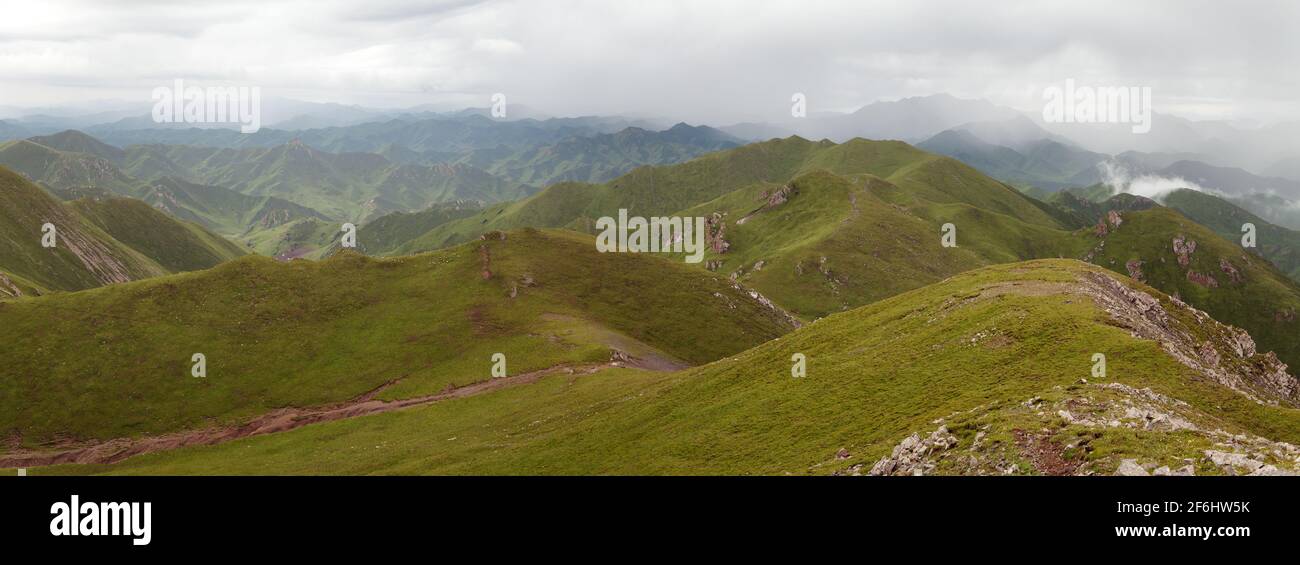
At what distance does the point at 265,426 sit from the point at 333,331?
30.9 meters

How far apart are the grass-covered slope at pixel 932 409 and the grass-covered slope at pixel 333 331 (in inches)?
724

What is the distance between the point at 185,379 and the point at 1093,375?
394 ft

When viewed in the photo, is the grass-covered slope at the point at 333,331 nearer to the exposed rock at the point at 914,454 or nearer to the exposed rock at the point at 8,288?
the exposed rock at the point at 8,288

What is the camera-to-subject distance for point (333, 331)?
12469cm

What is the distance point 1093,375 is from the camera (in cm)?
3991

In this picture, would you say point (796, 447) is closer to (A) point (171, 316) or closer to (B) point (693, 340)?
(B) point (693, 340)

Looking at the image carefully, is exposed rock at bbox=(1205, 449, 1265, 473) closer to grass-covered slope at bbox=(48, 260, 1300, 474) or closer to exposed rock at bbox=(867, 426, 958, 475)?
grass-covered slope at bbox=(48, 260, 1300, 474)

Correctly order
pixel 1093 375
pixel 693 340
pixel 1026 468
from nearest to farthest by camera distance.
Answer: pixel 1026 468 < pixel 1093 375 < pixel 693 340

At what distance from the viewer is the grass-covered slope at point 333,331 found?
101 meters

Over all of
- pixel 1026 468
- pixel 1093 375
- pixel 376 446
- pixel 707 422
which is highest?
pixel 1093 375

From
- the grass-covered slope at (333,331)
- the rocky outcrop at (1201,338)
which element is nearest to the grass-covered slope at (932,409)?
the rocky outcrop at (1201,338)

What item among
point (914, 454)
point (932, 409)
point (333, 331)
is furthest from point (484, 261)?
point (914, 454)

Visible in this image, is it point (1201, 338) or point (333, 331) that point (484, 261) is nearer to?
point (333, 331)
